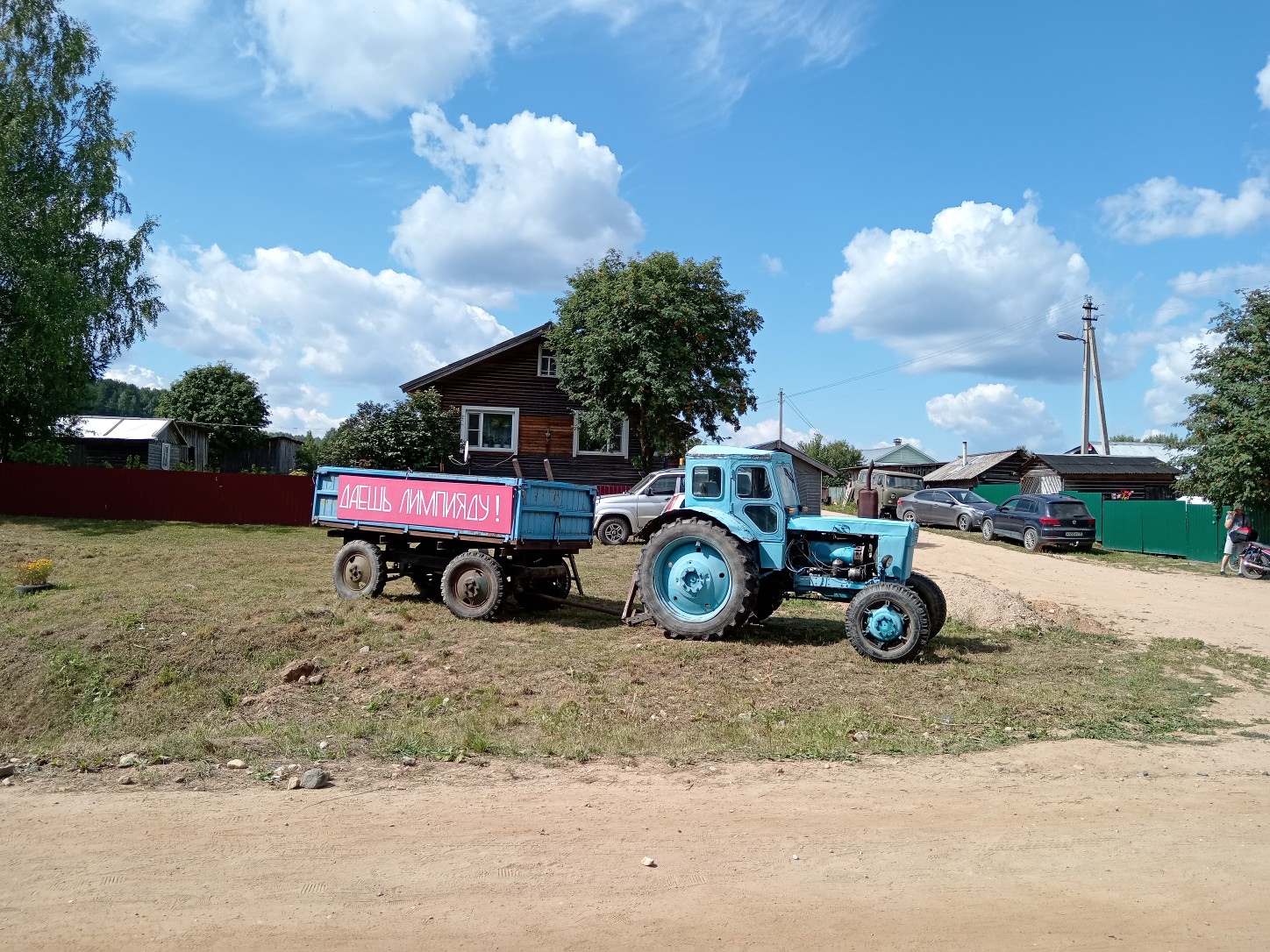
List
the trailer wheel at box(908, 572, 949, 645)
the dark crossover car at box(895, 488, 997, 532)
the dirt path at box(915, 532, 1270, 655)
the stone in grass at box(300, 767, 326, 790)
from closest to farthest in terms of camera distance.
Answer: the stone in grass at box(300, 767, 326, 790) < the trailer wheel at box(908, 572, 949, 645) < the dirt path at box(915, 532, 1270, 655) < the dark crossover car at box(895, 488, 997, 532)

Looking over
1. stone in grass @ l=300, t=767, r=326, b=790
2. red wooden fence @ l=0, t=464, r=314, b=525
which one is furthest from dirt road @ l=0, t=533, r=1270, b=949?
red wooden fence @ l=0, t=464, r=314, b=525

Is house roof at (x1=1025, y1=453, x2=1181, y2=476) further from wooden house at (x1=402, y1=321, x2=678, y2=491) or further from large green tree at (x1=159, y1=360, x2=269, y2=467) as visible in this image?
large green tree at (x1=159, y1=360, x2=269, y2=467)

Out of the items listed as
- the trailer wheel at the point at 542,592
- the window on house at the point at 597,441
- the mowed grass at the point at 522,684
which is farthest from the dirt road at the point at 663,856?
the window on house at the point at 597,441

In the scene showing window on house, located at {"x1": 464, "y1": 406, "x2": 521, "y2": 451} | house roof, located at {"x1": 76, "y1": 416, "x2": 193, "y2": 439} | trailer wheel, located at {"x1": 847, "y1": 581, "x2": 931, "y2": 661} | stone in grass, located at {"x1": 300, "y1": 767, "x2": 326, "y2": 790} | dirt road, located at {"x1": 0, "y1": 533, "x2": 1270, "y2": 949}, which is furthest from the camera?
house roof, located at {"x1": 76, "y1": 416, "x2": 193, "y2": 439}

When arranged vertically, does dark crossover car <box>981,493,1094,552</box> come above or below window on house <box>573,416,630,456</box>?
below

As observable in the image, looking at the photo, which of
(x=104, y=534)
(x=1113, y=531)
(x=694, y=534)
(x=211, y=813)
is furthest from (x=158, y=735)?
(x=1113, y=531)

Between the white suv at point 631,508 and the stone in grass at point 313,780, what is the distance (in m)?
15.3

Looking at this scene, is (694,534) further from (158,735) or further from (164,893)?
(164,893)

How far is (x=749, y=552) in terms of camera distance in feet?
35.6

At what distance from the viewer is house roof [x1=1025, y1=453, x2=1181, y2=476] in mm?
36156

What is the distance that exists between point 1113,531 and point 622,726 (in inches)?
964

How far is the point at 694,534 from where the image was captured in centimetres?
1098

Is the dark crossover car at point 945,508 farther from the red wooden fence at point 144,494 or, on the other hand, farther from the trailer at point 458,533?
the red wooden fence at point 144,494

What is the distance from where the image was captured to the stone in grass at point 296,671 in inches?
386
